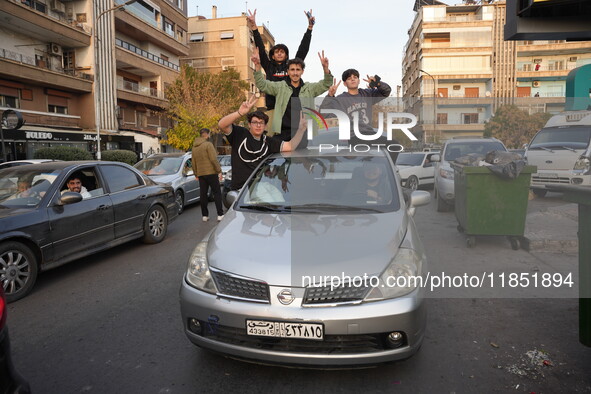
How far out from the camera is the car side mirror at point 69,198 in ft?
16.7

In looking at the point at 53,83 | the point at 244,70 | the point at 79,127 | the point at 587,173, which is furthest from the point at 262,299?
the point at 244,70

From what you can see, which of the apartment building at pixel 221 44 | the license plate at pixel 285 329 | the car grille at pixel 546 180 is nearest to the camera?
the license plate at pixel 285 329

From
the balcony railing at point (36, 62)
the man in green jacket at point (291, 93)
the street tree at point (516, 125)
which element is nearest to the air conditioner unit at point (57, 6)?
the balcony railing at point (36, 62)

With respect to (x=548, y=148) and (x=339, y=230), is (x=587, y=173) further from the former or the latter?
(x=339, y=230)

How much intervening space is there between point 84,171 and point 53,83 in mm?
21676

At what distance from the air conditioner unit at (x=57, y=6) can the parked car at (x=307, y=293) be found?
28.7 meters

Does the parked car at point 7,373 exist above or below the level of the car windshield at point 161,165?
below

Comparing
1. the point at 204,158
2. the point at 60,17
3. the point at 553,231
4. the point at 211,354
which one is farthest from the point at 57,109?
the point at 211,354

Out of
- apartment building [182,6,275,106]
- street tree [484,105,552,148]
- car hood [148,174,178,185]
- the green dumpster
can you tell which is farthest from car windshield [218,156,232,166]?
street tree [484,105,552,148]

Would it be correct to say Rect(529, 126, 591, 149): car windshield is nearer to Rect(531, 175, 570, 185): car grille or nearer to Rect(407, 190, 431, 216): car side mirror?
Rect(531, 175, 570, 185): car grille

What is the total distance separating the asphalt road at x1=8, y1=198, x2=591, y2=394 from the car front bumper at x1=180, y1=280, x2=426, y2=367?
30cm

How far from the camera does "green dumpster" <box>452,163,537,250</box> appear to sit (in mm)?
6055

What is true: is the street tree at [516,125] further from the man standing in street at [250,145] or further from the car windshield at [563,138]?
the man standing in street at [250,145]

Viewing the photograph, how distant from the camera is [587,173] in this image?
11172mm
